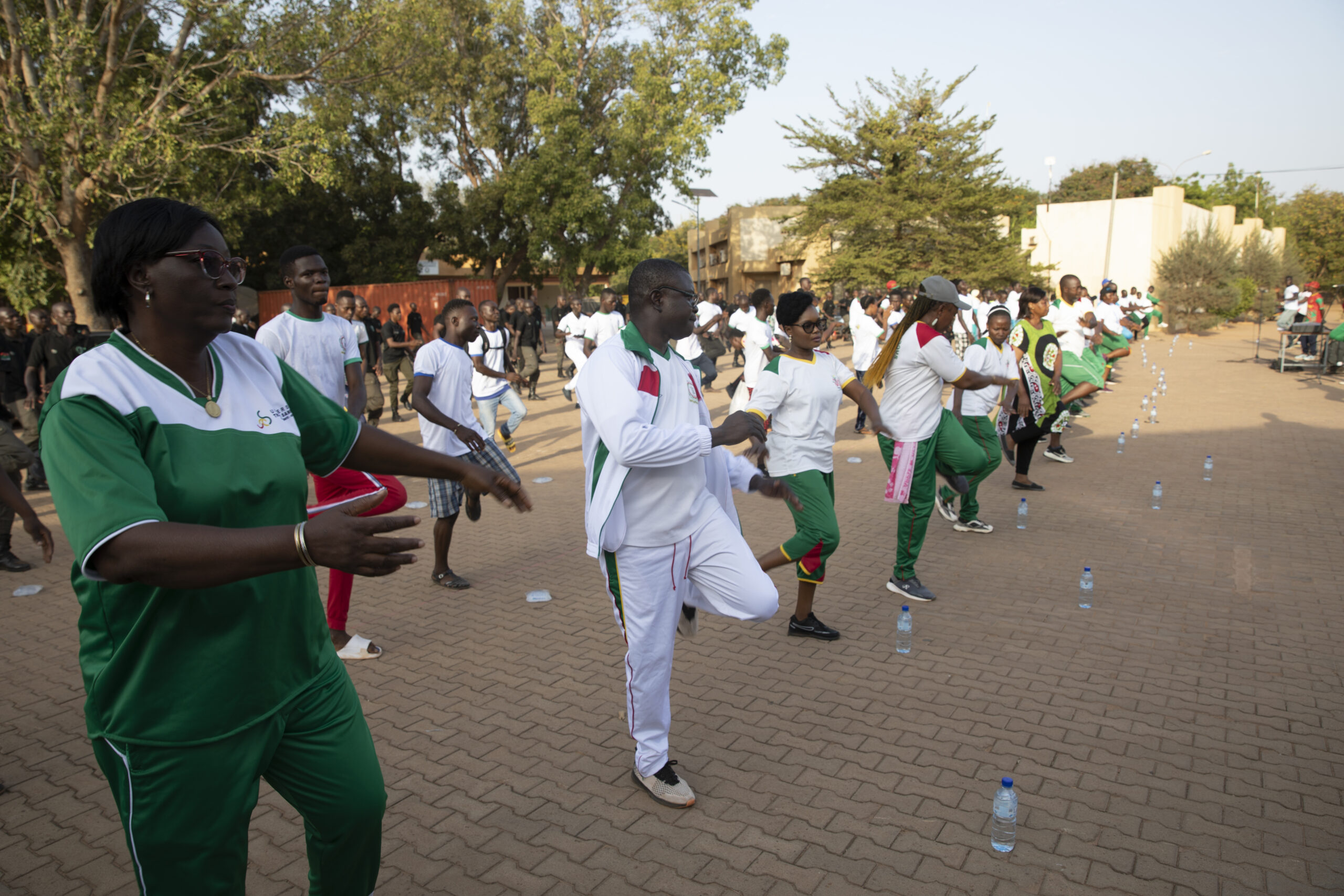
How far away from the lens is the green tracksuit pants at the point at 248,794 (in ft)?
6.19

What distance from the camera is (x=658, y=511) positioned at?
3375 millimetres

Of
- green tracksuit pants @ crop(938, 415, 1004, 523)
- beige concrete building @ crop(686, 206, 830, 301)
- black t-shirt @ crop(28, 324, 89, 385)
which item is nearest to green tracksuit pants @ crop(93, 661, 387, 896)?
green tracksuit pants @ crop(938, 415, 1004, 523)

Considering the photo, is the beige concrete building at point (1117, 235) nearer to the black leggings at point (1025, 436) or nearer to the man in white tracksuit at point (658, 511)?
the black leggings at point (1025, 436)

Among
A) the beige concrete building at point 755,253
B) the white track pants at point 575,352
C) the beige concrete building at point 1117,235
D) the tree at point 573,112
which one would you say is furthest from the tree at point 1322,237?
the white track pants at point 575,352

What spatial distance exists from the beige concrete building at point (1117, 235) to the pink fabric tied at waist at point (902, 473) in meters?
37.2

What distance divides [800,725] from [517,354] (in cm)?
1457

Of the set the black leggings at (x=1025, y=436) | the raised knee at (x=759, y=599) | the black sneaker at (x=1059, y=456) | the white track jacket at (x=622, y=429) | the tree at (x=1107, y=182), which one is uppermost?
the tree at (x=1107, y=182)

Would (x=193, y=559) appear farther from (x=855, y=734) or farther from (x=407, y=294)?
(x=407, y=294)

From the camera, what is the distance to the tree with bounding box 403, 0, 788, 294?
97.9ft

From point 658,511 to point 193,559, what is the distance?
1.94m

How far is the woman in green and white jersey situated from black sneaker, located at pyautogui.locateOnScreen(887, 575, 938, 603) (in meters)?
4.65

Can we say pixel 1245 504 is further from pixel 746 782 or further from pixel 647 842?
pixel 647 842

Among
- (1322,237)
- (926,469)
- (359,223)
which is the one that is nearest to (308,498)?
(926,469)

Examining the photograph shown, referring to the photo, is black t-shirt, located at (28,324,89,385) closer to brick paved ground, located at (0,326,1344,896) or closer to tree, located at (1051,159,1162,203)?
brick paved ground, located at (0,326,1344,896)
